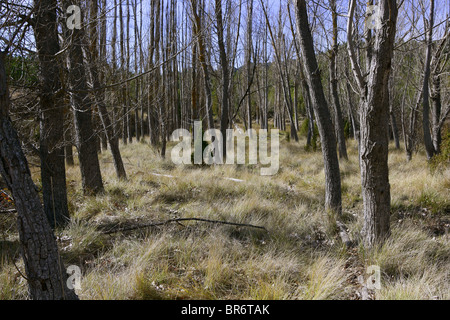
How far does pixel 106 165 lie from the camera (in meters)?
9.60

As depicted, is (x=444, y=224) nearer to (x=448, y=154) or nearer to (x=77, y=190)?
(x=448, y=154)

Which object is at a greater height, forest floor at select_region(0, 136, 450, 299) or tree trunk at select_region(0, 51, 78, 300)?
tree trunk at select_region(0, 51, 78, 300)

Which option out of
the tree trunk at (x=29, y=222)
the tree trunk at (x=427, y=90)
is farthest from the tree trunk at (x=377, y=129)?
the tree trunk at (x=427, y=90)

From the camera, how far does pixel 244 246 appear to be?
353 centimetres

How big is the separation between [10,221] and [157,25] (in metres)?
8.84

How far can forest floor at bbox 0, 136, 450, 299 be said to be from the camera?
8.43ft

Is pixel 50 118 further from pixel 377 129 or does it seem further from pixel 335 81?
pixel 335 81

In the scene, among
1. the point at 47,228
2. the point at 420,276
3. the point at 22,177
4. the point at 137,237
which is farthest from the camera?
the point at 137,237

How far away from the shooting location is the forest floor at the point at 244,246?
2.57 metres
